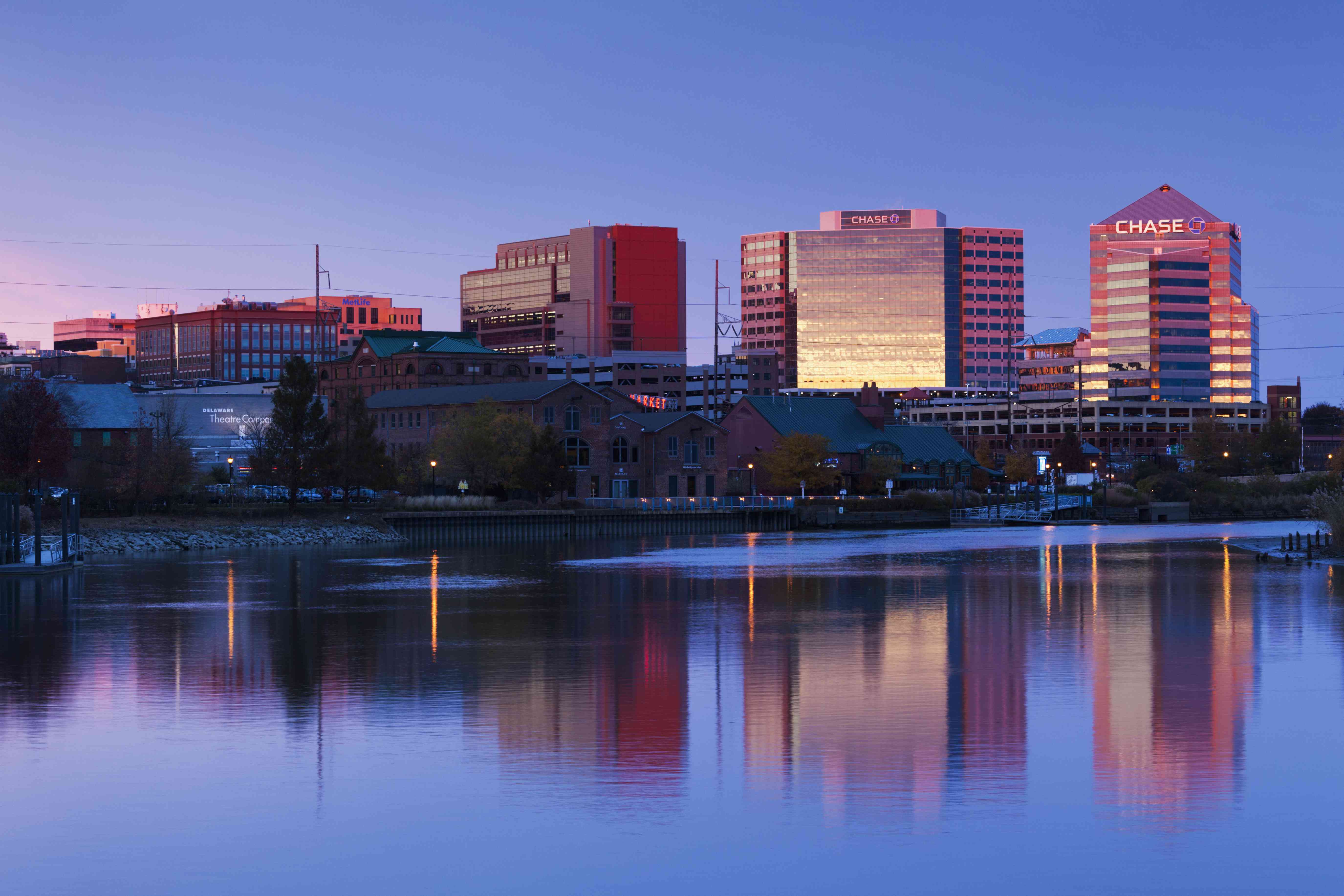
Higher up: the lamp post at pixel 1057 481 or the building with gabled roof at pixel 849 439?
the building with gabled roof at pixel 849 439

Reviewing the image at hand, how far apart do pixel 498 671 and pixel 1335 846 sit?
14.5m

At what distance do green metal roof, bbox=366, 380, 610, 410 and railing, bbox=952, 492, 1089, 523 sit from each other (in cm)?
3099

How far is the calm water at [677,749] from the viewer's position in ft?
39.7

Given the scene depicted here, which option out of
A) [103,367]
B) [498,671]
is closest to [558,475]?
[103,367]

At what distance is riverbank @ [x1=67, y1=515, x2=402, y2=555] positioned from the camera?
233 feet

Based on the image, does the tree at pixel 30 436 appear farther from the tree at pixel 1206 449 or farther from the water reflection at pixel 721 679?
the tree at pixel 1206 449

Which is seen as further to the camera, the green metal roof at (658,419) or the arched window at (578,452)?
the green metal roof at (658,419)

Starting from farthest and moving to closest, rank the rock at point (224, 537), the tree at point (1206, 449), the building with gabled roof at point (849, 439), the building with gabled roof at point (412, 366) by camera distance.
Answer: the building with gabled roof at point (412, 366) → the tree at point (1206, 449) → the building with gabled roof at point (849, 439) → the rock at point (224, 537)

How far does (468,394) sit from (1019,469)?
Result: 72.8 meters

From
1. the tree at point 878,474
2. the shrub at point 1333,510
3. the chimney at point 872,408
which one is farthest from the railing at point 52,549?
the chimney at point 872,408

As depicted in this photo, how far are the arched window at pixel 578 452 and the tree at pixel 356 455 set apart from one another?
2033cm

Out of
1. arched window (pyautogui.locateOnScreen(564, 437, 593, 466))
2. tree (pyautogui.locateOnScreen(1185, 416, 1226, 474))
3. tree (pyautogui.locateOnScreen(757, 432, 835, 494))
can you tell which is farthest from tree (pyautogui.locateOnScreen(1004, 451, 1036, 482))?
arched window (pyautogui.locateOnScreen(564, 437, 593, 466))

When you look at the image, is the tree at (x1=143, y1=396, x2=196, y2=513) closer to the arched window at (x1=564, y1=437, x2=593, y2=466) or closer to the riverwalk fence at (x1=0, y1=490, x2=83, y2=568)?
the riverwalk fence at (x1=0, y1=490, x2=83, y2=568)

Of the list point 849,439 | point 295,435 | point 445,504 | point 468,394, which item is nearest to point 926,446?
point 849,439
